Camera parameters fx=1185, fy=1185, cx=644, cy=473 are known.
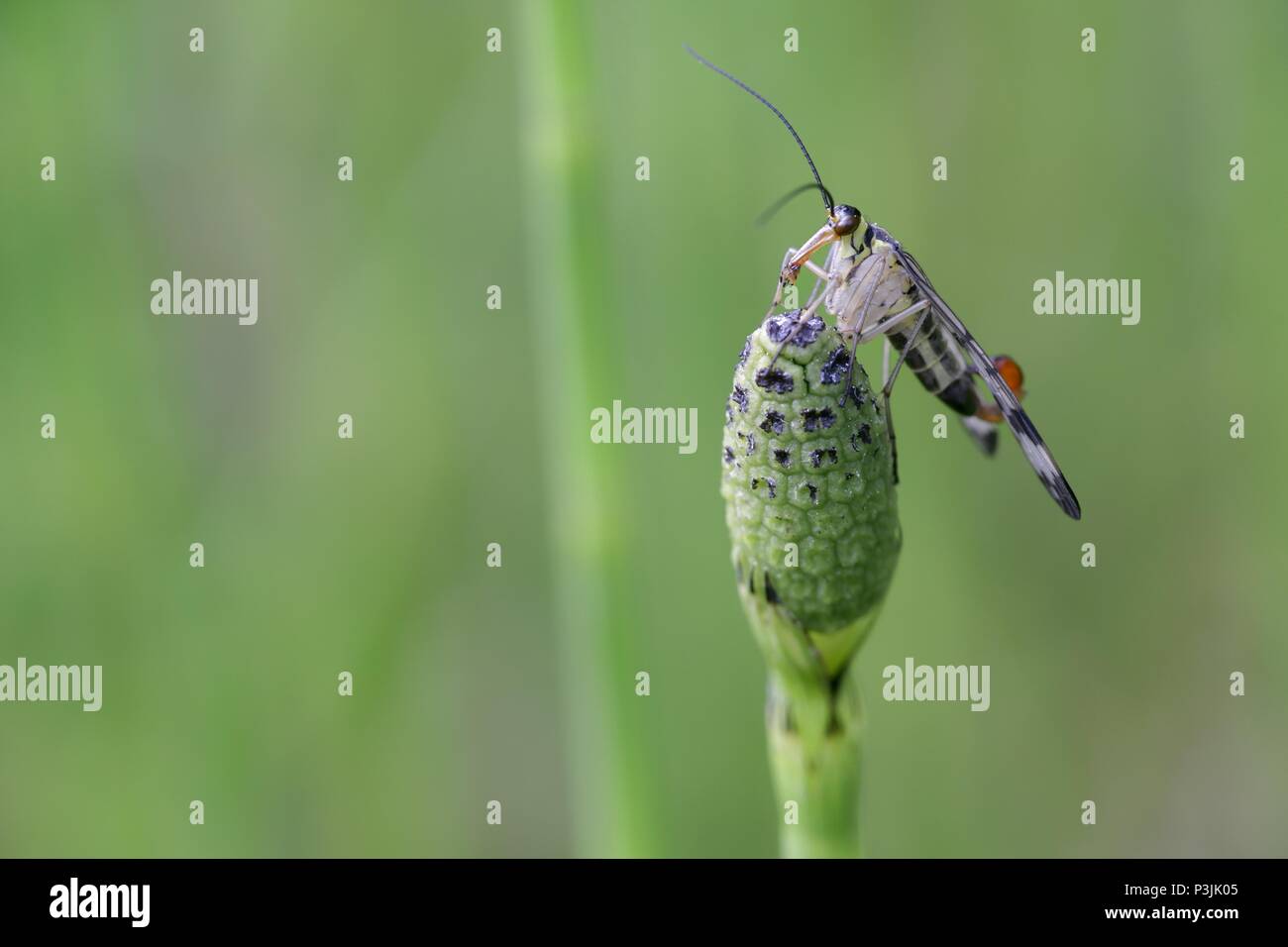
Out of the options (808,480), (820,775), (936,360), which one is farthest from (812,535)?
(936,360)

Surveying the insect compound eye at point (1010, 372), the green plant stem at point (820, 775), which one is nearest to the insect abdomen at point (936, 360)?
the insect compound eye at point (1010, 372)

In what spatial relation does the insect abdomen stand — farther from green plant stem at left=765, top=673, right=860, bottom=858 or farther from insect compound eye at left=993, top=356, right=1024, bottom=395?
green plant stem at left=765, top=673, right=860, bottom=858

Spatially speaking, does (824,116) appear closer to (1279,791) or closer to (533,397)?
(533,397)

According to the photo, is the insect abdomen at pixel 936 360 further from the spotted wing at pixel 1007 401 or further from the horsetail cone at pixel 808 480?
the horsetail cone at pixel 808 480

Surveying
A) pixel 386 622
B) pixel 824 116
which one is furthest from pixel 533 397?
pixel 824 116

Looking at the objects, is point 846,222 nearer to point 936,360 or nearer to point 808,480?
point 936,360
